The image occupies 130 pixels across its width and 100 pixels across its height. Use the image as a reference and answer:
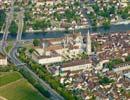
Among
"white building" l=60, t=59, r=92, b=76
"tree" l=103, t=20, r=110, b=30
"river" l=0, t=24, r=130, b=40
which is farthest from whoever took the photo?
"tree" l=103, t=20, r=110, b=30

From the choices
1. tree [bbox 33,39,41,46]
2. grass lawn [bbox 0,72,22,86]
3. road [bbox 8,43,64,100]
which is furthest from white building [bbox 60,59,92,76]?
tree [bbox 33,39,41,46]

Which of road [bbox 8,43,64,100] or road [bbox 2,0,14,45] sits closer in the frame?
road [bbox 8,43,64,100]

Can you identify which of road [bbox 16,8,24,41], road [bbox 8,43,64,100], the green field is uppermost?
the green field

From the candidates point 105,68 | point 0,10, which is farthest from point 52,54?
point 0,10

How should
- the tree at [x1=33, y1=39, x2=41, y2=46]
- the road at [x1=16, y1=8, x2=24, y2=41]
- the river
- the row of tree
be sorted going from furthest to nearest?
the river
the road at [x1=16, y1=8, x2=24, y2=41]
the tree at [x1=33, y1=39, x2=41, y2=46]
the row of tree

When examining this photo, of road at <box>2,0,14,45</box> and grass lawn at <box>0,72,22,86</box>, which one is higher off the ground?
grass lawn at <box>0,72,22,86</box>

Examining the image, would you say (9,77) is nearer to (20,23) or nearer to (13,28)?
(13,28)

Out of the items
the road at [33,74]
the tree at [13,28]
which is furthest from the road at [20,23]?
the road at [33,74]

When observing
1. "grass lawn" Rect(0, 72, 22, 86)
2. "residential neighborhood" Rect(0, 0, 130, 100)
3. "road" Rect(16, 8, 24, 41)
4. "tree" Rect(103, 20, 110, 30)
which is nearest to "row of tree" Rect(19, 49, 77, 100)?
"residential neighborhood" Rect(0, 0, 130, 100)

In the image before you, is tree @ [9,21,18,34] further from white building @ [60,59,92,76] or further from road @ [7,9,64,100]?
white building @ [60,59,92,76]

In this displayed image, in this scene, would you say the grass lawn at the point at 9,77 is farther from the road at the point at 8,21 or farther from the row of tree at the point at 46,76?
the road at the point at 8,21
